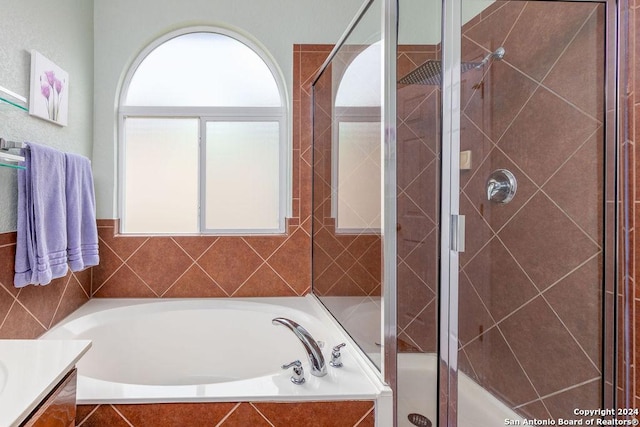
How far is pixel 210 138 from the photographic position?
8.09 feet

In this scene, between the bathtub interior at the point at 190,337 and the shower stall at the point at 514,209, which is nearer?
Result: the shower stall at the point at 514,209

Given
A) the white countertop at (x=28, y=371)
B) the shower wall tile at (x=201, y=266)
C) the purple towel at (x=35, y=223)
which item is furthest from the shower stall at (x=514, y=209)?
the purple towel at (x=35, y=223)

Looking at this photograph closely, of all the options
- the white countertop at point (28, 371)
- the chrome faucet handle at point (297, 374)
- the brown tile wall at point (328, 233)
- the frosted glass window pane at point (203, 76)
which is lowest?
the chrome faucet handle at point (297, 374)

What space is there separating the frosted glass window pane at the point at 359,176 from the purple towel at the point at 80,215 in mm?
1345

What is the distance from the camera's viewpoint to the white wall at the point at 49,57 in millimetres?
1501

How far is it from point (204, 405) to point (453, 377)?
2.70ft

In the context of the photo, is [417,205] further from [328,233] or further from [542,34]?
[328,233]


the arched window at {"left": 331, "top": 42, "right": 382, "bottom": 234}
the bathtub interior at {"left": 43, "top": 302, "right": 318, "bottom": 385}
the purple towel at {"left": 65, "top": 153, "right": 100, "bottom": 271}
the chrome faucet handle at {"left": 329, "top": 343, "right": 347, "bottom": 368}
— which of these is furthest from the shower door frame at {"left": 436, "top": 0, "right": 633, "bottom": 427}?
the purple towel at {"left": 65, "top": 153, "right": 100, "bottom": 271}

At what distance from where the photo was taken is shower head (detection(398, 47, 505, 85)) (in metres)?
1.02

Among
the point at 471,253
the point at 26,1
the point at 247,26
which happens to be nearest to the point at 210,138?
the point at 247,26

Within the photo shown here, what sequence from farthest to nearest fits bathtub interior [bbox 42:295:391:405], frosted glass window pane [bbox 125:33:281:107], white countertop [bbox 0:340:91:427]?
frosted glass window pane [bbox 125:33:281:107] < bathtub interior [bbox 42:295:391:405] < white countertop [bbox 0:340:91:427]

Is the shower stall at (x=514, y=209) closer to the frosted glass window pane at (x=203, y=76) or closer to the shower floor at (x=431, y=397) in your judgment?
the shower floor at (x=431, y=397)

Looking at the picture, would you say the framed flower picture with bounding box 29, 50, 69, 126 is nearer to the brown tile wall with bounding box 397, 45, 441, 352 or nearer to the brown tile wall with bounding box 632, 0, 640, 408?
the brown tile wall with bounding box 397, 45, 441, 352

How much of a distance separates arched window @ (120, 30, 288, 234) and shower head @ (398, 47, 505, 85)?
1.43 metres
